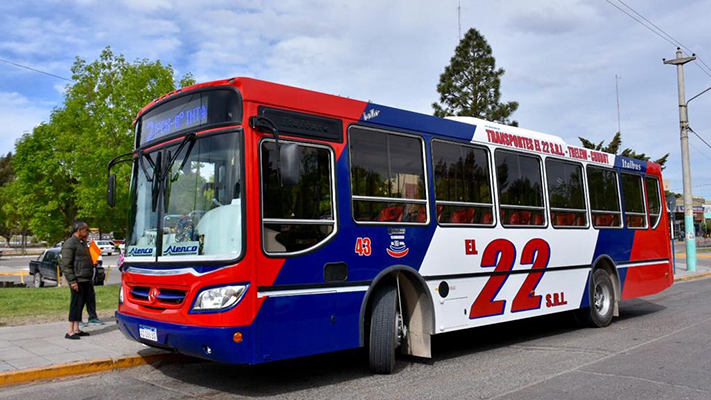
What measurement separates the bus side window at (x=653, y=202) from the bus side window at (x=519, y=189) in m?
4.25

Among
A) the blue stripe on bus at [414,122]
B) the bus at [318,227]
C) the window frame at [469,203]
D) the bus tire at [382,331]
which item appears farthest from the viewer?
the window frame at [469,203]

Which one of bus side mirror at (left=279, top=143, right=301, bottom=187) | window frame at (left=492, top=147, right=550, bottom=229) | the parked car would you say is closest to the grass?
bus side mirror at (left=279, top=143, right=301, bottom=187)

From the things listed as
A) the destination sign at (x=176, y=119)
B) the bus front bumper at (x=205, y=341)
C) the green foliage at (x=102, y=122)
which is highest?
the green foliage at (x=102, y=122)

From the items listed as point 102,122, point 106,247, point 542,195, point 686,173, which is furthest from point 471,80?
point 106,247

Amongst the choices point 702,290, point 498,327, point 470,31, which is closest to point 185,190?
point 498,327

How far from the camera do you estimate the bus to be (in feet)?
18.5

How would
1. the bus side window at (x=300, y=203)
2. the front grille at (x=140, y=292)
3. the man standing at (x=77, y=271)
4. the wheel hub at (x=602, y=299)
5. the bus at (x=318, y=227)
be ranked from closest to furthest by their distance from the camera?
the bus at (x=318, y=227) < the bus side window at (x=300, y=203) < the front grille at (x=140, y=292) < the man standing at (x=77, y=271) < the wheel hub at (x=602, y=299)

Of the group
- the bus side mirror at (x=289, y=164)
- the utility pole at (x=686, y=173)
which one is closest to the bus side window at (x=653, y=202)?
the bus side mirror at (x=289, y=164)

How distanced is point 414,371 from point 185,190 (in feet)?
11.4

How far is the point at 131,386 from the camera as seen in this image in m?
6.56

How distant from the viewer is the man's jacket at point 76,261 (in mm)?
8781

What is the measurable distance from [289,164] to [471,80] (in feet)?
106

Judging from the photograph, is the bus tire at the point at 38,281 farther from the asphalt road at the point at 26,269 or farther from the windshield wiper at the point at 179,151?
the windshield wiper at the point at 179,151

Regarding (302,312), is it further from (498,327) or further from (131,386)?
(498,327)
